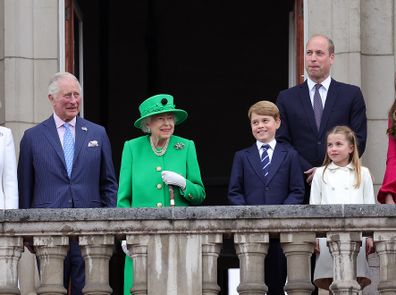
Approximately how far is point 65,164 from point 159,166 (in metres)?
0.66

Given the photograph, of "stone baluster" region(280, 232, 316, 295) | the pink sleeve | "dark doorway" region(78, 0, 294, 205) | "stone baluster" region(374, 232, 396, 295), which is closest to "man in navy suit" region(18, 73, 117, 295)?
"stone baluster" region(280, 232, 316, 295)

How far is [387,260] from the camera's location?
1334cm

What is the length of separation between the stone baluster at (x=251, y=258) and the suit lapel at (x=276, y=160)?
3.48 ft

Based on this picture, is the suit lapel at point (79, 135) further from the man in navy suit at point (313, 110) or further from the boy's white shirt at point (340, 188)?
the boy's white shirt at point (340, 188)

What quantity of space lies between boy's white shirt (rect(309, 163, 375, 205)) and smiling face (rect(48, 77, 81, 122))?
1768 millimetres

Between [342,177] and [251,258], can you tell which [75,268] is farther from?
[342,177]

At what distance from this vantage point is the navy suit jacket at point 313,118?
587 inches

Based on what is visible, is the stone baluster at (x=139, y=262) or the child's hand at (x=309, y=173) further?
the child's hand at (x=309, y=173)

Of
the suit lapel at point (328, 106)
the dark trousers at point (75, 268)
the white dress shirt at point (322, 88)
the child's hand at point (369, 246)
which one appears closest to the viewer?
the child's hand at point (369, 246)

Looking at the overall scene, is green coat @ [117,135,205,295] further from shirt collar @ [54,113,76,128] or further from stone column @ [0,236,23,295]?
stone column @ [0,236,23,295]

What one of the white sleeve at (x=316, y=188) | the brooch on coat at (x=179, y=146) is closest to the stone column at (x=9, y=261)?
the brooch on coat at (x=179, y=146)

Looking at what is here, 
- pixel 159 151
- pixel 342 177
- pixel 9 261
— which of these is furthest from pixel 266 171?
pixel 9 261

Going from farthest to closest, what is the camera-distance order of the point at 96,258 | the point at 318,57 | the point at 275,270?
the point at 318,57, the point at 275,270, the point at 96,258

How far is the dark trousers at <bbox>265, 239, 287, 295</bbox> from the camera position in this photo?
13.9 m
